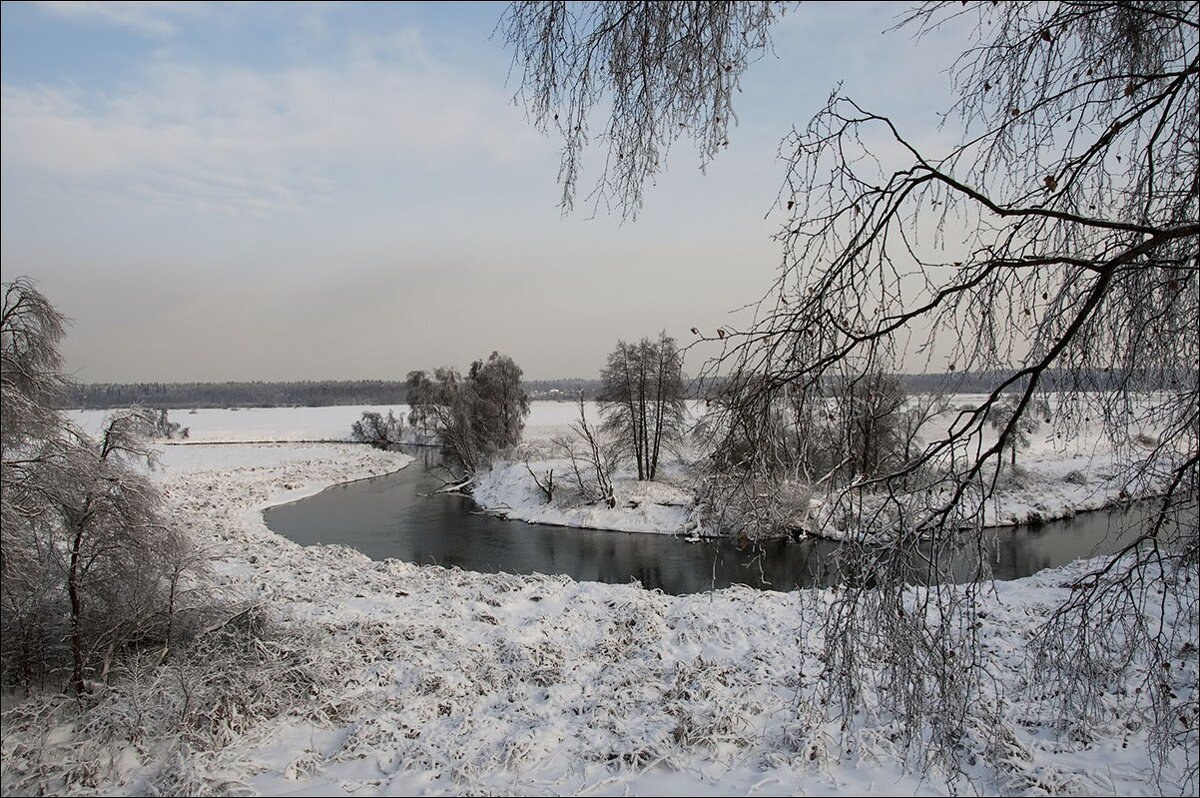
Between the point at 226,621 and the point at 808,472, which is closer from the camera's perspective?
the point at 808,472

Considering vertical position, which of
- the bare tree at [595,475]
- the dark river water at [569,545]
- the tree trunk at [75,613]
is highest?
the tree trunk at [75,613]

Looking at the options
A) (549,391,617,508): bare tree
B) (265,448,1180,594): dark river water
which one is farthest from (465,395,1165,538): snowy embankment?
(265,448,1180,594): dark river water

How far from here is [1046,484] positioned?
2500 cm

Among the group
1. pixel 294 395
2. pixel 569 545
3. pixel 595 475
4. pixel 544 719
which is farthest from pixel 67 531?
pixel 294 395

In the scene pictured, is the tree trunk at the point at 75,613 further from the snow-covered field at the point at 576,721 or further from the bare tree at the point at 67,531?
the snow-covered field at the point at 576,721

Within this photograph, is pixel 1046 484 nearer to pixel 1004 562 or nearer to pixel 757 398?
pixel 1004 562

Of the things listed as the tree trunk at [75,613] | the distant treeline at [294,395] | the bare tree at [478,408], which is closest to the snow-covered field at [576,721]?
the tree trunk at [75,613]

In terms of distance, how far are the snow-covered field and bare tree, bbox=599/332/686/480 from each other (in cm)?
1687

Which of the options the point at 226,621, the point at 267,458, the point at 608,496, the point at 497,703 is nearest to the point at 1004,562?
the point at 608,496

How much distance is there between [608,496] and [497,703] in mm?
18051

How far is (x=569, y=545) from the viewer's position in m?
20.1

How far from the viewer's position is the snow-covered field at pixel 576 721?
15.7 ft

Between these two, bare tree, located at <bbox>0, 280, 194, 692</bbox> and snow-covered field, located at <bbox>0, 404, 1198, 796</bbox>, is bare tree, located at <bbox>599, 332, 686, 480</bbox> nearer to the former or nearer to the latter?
snow-covered field, located at <bbox>0, 404, 1198, 796</bbox>

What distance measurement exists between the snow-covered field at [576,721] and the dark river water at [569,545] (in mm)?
4285
